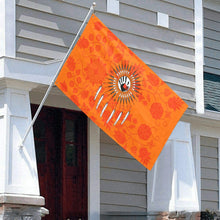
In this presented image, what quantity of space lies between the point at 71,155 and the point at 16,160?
78.5 inches

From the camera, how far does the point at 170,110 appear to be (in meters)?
10.2

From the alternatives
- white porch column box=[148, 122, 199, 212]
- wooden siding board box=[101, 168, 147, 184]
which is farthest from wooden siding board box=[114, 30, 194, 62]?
wooden siding board box=[101, 168, 147, 184]

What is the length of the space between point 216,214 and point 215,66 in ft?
10.1

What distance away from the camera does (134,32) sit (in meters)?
11.3

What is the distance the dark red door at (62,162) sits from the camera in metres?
10.7

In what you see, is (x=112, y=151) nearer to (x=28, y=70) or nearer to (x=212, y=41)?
(x=28, y=70)

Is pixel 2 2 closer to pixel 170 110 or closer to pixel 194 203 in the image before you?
pixel 170 110

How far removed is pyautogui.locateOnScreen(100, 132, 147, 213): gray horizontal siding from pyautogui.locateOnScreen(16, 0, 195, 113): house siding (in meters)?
1.39

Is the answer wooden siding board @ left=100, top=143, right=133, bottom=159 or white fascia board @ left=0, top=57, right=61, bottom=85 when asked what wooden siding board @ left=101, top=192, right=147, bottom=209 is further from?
white fascia board @ left=0, top=57, right=61, bottom=85

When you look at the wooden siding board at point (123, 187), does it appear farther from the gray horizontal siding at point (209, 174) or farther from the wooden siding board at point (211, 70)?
the wooden siding board at point (211, 70)

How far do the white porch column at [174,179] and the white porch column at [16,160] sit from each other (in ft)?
9.09

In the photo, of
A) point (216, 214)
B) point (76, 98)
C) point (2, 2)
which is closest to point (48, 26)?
point (2, 2)

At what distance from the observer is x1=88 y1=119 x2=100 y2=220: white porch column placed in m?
11.0

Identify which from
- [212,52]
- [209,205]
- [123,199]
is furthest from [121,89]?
[212,52]
